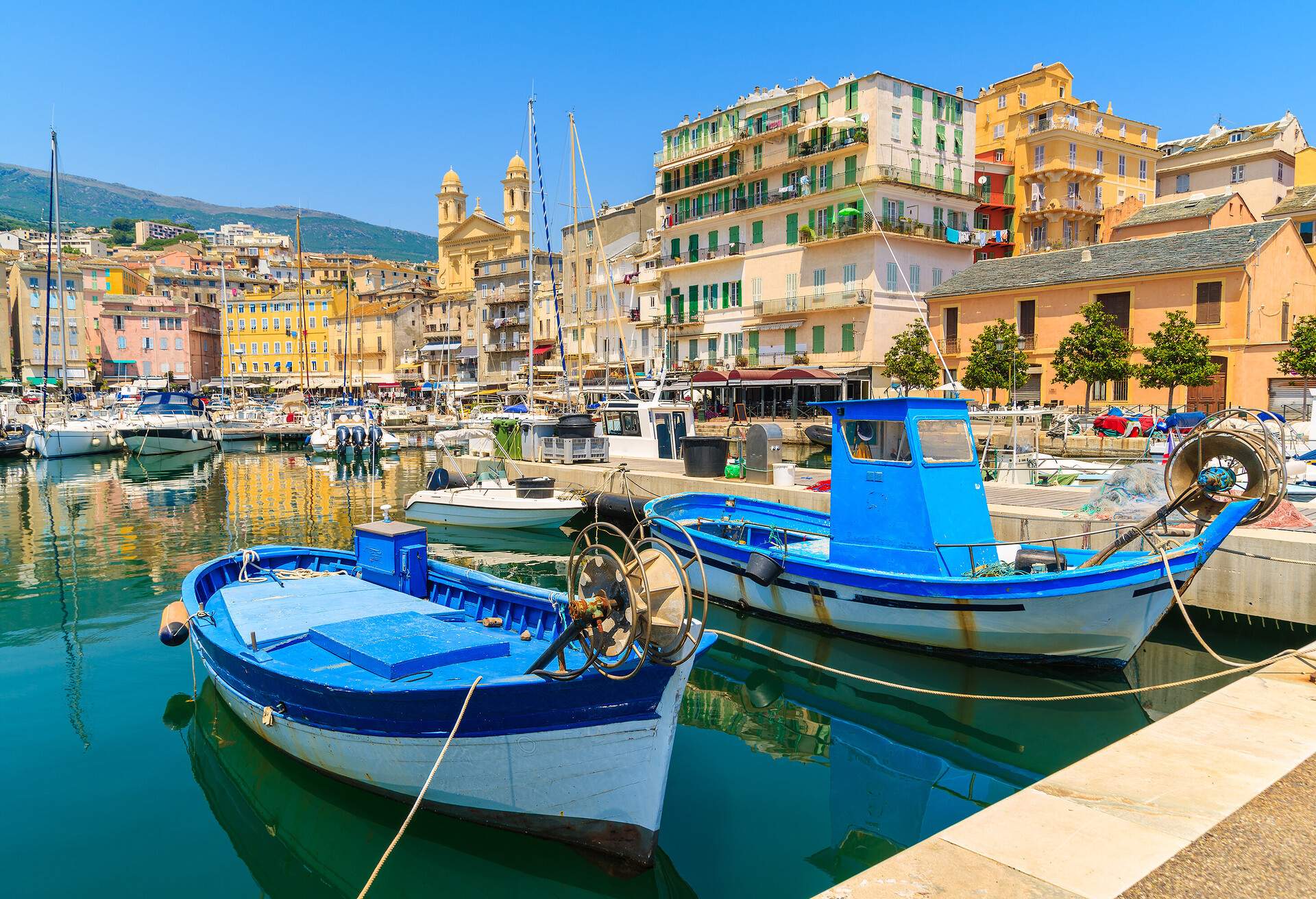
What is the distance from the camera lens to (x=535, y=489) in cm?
2231

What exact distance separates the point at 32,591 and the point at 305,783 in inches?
471

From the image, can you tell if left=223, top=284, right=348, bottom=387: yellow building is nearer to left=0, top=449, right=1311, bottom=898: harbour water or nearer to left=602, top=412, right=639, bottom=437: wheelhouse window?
left=602, top=412, right=639, bottom=437: wheelhouse window

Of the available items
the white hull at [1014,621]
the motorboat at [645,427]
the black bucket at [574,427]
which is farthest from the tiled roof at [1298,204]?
the white hull at [1014,621]

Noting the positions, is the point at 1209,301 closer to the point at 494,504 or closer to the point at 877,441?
the point at 877,441

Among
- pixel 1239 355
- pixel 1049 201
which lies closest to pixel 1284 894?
pixel 1239 355

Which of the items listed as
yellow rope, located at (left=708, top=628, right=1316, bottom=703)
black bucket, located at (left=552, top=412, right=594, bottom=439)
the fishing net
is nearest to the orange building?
black bucket, located at (left=552, top=412, right=594, bottom=439)

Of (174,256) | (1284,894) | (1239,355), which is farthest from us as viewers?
(174,256)

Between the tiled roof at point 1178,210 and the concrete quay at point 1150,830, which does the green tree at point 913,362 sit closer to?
the tiled roof at point 1178,210

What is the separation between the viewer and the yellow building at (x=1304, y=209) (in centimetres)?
4447

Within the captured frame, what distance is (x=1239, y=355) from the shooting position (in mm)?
36219

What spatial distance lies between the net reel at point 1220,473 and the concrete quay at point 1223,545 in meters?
2.37

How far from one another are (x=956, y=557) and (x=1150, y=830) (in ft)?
22.4

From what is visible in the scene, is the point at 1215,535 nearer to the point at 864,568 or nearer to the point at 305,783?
the point at 864,568

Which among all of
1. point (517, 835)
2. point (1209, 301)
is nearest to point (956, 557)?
point (517, 835)
